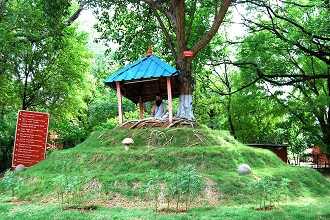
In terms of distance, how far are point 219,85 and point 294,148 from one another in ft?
23.2

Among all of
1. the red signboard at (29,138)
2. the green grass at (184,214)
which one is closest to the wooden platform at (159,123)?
the red signboard at (29,138)

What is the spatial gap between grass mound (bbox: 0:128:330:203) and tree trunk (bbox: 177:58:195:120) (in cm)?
131

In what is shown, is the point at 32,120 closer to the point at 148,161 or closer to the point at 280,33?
the point at 148,161

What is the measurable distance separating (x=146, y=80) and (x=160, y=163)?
10.5 ft

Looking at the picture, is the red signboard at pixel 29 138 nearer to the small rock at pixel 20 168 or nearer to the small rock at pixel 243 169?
the small rock at pixel 20 168

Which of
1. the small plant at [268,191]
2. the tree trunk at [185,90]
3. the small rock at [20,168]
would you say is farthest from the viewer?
the small rock at [20,168]

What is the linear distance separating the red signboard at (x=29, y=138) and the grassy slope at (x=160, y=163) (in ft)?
12.4

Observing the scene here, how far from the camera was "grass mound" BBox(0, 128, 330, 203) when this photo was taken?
11.1 metres

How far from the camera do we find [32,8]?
61.1 ft

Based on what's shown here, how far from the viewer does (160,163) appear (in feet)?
39.4

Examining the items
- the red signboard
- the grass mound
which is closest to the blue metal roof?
the grass mound

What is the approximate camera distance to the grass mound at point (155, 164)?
11.1m

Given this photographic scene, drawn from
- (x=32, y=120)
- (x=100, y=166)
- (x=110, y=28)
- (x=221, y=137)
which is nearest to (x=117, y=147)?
(x=100, y=166)

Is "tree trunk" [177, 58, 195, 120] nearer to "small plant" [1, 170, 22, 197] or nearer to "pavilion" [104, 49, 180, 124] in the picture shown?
"pavilion" [104, 49, 180, 124]
